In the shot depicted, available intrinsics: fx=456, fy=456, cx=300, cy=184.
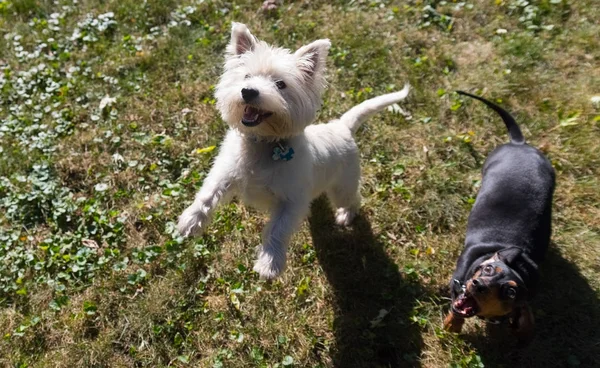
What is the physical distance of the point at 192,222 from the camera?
3207 millimetres

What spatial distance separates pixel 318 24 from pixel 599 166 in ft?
11.9

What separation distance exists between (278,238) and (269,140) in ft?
2.27

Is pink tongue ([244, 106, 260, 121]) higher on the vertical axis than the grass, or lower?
higher

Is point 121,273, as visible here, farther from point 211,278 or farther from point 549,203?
point 549,203

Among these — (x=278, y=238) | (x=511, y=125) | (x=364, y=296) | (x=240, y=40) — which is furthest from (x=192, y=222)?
(x=511, y=125)

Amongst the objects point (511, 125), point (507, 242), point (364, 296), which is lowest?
point (364, 296)

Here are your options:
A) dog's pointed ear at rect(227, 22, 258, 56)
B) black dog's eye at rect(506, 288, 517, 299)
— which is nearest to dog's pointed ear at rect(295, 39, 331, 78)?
dog's pointed ear at rect(227, 22, 258, 56)

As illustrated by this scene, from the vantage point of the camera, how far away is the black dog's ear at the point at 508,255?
2984 millimetres

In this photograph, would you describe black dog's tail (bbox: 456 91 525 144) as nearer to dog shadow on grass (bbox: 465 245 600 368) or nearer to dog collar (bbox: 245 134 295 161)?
dog shadow on grass (bbox: 465 245 600 368)

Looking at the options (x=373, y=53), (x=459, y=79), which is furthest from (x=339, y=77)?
(x=459, y=79)

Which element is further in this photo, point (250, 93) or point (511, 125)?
point (511, 125)

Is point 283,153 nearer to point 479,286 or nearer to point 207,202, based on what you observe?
point 207,202

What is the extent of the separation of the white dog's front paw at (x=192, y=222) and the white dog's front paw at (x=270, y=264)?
0.50 m

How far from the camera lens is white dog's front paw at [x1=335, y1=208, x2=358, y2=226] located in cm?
428
